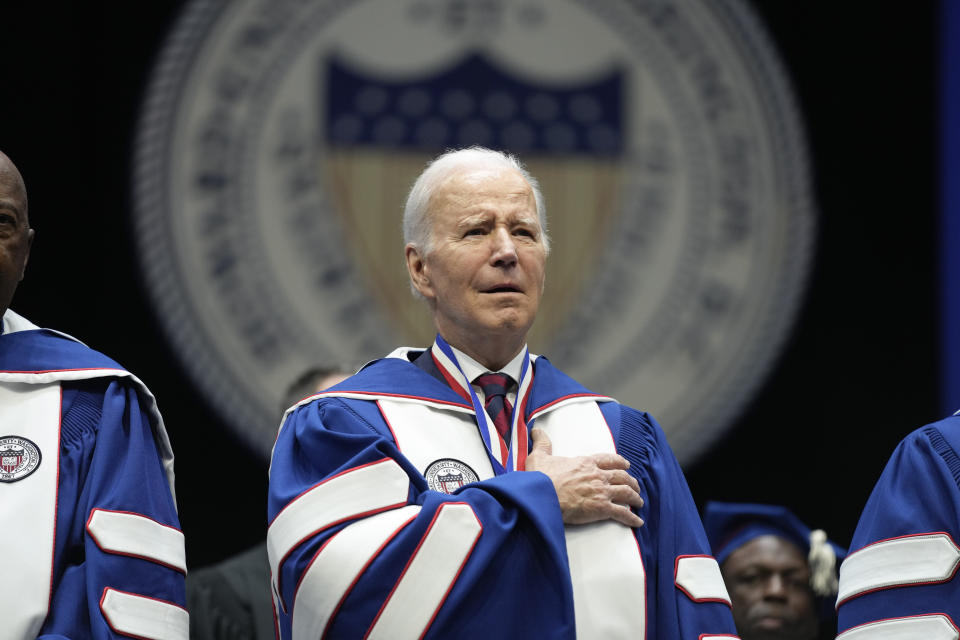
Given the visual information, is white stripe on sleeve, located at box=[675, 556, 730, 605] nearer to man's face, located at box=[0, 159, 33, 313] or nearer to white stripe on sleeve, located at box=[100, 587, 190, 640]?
white stripe on sleeve, located at box=[100, 587, 190, 640]

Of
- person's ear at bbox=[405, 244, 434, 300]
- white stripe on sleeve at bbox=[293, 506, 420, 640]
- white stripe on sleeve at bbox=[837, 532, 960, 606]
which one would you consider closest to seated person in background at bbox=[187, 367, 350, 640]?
person's ear at bbox=[405, 244, 434, 300]

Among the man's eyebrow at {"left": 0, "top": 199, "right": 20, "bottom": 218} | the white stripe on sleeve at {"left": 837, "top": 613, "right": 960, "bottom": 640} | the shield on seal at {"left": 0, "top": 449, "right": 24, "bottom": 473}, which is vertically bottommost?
the white stripe on sleeve at {"left": 837, "top": 613, "right": 960, "bottom": 640}

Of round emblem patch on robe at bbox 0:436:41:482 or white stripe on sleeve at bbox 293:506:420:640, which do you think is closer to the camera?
white stripe on sleeve at bbox 293:506:420:640

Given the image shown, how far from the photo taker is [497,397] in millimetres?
3229

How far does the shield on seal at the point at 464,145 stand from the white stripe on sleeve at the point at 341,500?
312 centimetres

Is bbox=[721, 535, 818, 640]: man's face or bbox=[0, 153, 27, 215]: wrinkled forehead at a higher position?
bbox=[0, 153, 27, 215]: wrinkled forehead

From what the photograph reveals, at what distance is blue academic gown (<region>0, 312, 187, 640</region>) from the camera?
2.82 meters

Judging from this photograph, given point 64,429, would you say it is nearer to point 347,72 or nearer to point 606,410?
point 606,410

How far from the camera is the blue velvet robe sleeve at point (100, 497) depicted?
2.83 m

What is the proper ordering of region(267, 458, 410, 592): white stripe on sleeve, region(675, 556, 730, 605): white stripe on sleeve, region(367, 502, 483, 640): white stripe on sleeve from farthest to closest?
region(675, 556, 730, 605): white stripe on sleeve → region(267, 458, 410, 592): white stripe on sleeve → region(367, 502, 483, 640): white stripe on sleeve

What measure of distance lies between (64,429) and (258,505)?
108 inches

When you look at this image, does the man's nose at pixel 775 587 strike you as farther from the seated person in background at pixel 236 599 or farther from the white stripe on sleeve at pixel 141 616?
the white stripe on sleeve at pixel 141 616

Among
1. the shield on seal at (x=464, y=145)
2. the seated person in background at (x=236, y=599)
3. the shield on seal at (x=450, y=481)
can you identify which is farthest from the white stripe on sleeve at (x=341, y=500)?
the shield on seal at (x=464, y=145)

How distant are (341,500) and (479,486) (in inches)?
11.2
